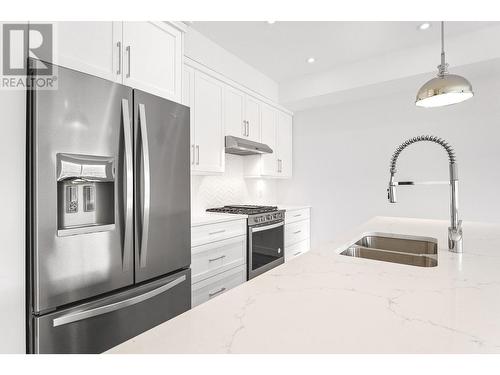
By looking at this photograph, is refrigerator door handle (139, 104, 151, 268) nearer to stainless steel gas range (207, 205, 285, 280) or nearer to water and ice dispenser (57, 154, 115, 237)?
water and ice dispenser (57, 154, 115, 237)

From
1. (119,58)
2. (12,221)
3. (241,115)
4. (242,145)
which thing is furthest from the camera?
(241,115)

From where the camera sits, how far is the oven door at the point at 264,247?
108 inches

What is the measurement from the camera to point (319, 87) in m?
3.40

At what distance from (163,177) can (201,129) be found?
3.48 ft

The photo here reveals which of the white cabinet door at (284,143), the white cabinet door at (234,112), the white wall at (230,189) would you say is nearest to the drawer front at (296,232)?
the white wall at (230,189)

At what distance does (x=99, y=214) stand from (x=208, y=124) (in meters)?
1.54

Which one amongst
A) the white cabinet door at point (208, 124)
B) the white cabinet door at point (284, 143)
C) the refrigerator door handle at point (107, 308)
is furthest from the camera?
the white cabinet door at point (284, 143)

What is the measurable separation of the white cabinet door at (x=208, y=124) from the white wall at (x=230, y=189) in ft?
1.31

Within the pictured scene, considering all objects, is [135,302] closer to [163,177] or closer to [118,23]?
[163,177]

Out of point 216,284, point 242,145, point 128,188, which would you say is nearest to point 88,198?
point 128,188

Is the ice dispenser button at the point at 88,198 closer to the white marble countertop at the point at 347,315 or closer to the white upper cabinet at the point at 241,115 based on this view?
the white marble countertop at the point at 347,315

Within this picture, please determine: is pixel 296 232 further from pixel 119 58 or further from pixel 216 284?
pixel 119 58

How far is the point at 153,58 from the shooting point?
1775 mm

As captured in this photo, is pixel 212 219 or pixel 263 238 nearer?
pixel 212 219
